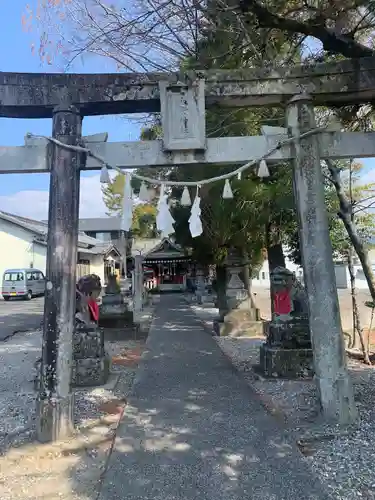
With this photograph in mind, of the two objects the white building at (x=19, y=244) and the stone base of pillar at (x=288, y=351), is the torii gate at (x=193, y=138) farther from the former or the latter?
the white building at (x=19, y=244)

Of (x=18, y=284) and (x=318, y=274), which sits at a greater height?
(x=18, y=284)

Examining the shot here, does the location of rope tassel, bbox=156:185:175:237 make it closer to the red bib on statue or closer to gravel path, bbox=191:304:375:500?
gravel path, bbox=191:304:375:500

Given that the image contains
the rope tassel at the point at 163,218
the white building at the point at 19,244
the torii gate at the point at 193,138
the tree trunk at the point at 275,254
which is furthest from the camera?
the white building at the point at 19,244

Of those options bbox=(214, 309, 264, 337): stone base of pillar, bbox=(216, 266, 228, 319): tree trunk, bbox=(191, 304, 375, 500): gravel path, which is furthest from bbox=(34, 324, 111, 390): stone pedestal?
bbox=(216, 266, 228, 319): tree trunk

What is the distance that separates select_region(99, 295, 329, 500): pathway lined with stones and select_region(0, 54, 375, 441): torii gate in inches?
45.3

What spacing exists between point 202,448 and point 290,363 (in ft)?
10.4

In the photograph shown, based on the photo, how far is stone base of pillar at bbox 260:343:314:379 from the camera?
6781 mm

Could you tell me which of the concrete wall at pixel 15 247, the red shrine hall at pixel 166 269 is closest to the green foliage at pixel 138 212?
the red shrine hall at pixel 166 269

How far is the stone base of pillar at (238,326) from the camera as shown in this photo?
11761 millimetres

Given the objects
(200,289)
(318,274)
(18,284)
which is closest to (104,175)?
(318,274)

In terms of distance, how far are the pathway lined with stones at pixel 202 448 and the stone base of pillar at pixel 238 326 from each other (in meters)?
4.79

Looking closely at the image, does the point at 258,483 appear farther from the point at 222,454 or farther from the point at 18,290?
the point at 18,290

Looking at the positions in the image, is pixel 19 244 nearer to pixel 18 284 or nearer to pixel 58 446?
pixel 18 284

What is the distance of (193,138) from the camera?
4746 mm
